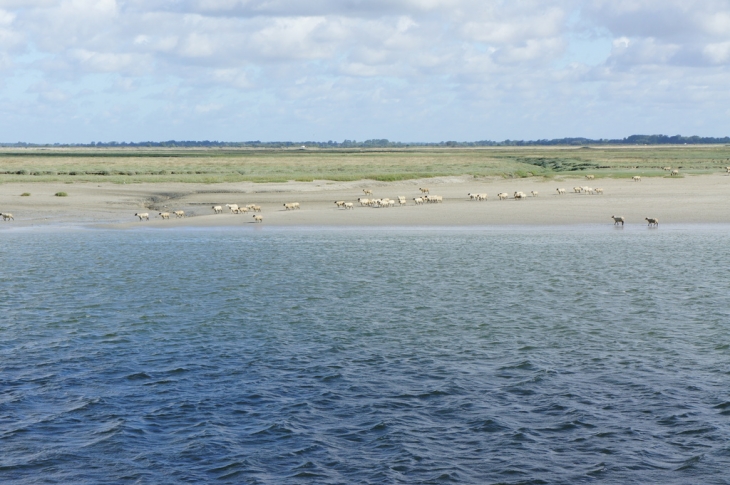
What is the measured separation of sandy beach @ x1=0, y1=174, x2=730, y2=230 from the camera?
45188 millimetres

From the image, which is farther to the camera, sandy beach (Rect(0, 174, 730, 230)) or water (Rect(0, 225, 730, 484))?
sandy beach (Rect(0, 174, 730, 230))

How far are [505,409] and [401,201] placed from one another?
41.7 metres

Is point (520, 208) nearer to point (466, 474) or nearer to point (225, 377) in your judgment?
point (225, 377)

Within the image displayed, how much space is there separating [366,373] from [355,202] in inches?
1612

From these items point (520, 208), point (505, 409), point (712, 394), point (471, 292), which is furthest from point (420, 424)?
point (520, 208)

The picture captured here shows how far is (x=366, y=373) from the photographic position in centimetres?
1454

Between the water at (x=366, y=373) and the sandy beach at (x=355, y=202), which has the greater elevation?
the sandy beach at (x=355, y=202)

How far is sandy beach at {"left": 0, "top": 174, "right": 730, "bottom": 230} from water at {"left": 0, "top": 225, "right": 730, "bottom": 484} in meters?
17.1

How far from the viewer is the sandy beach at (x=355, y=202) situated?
45188mm

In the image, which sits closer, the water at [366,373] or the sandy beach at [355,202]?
the water at [366,373]

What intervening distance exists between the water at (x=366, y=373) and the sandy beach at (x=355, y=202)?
17.1m

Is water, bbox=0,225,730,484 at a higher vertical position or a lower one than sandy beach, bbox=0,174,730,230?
lower

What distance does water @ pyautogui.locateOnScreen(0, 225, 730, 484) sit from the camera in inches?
417

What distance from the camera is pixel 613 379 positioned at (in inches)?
550
